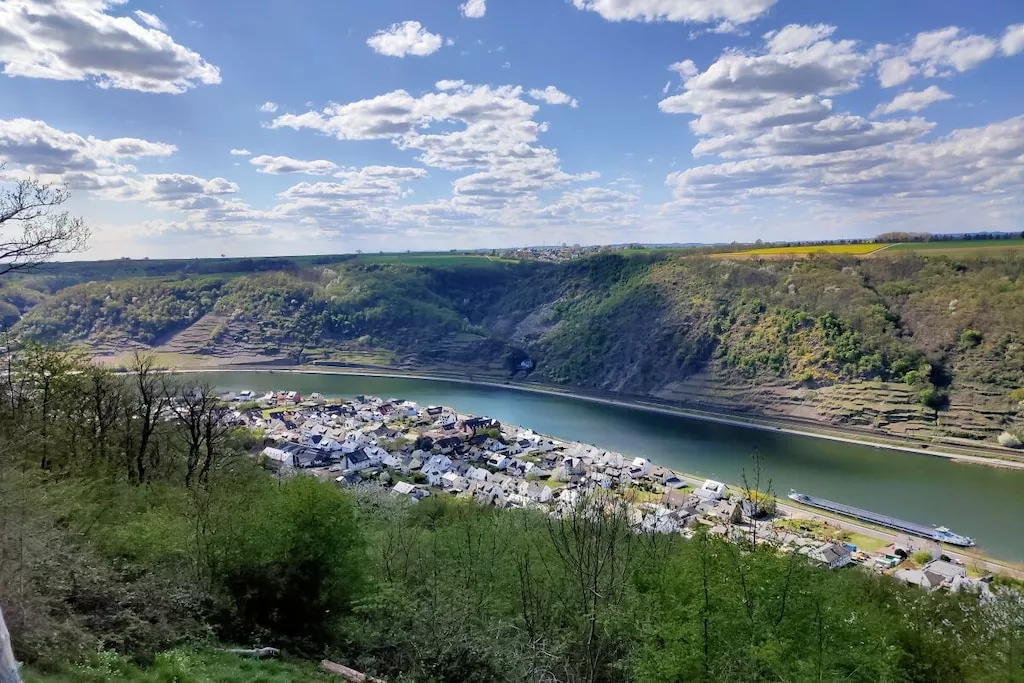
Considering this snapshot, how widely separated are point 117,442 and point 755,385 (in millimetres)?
44245

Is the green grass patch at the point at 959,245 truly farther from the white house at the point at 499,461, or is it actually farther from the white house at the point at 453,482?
the white house at the point at 453,482

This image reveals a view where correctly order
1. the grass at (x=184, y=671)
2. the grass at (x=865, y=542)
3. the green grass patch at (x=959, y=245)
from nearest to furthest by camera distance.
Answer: the grass at (x=184, y=671) < the grass at (x=865, y=542) < the green grass patch at (x=959, y=245)

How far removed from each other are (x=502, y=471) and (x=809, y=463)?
56.5 feet

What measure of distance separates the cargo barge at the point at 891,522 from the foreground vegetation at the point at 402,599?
1436 centimetres

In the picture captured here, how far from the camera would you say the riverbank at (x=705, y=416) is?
33.8 metres

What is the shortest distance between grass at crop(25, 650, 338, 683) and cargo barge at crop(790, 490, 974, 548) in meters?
24.5

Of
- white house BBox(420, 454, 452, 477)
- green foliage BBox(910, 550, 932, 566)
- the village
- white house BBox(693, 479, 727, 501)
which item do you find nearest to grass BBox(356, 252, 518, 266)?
the village

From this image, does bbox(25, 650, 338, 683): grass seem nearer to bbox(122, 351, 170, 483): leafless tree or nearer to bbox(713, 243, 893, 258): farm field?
bbox(122, 351, 170, 483): leafless tree

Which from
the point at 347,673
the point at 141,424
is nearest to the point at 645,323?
the point at 141,424

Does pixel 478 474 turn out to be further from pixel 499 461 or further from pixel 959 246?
pixel 959 246

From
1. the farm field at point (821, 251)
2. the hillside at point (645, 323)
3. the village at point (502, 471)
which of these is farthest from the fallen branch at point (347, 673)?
the farm field at point (821, 251)

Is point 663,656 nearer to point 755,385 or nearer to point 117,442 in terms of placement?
point 117,442

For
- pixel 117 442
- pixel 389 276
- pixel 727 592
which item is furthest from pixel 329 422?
pixel 389 276

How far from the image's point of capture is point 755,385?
4738cm
